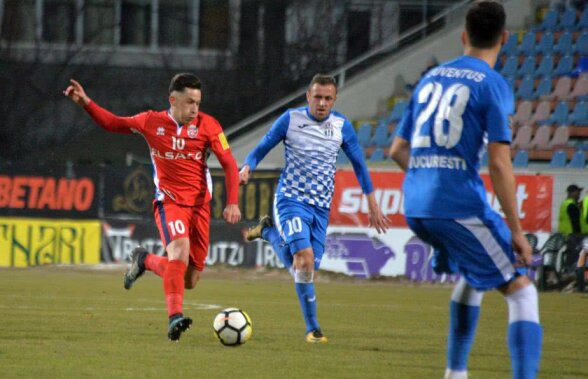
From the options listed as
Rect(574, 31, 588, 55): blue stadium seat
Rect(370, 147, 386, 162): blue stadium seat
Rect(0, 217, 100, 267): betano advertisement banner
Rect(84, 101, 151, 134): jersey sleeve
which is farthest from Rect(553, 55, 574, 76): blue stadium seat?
Rect(84, 101, 151, 134): jersey sleeve

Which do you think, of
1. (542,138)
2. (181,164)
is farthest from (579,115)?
(181,164)

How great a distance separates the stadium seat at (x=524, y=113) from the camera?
2369 cm

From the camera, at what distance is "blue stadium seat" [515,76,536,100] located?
80.1 ft

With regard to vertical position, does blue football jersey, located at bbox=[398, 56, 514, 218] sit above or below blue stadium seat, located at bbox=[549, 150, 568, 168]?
above

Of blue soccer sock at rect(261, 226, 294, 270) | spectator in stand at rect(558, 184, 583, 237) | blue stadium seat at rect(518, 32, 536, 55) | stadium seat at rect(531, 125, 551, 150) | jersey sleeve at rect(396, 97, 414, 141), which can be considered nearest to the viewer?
jersey sleeve at rect(396, 97, 414, 141)

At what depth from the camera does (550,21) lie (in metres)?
26.3

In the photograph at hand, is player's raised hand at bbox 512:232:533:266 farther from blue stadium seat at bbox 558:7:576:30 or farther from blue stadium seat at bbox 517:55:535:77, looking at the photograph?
blue stadium seat at bbox 558:7:576:30

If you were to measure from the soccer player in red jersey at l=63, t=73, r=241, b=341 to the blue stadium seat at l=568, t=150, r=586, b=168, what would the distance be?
41.0 feet

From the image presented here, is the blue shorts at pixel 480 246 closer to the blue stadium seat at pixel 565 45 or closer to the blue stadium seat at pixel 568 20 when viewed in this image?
the blue stadium seat at pixel 565 45

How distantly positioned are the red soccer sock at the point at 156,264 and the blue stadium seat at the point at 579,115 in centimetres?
1419

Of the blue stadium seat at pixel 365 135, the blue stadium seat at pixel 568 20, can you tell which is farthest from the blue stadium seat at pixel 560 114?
the blue stadium seat at pixel 365 135

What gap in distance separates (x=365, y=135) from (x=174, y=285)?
1556 centimetres

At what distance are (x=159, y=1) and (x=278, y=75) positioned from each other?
243 inches

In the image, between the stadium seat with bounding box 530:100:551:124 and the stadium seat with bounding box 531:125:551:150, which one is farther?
the stadium seat with bounding box 530:100:551:124
